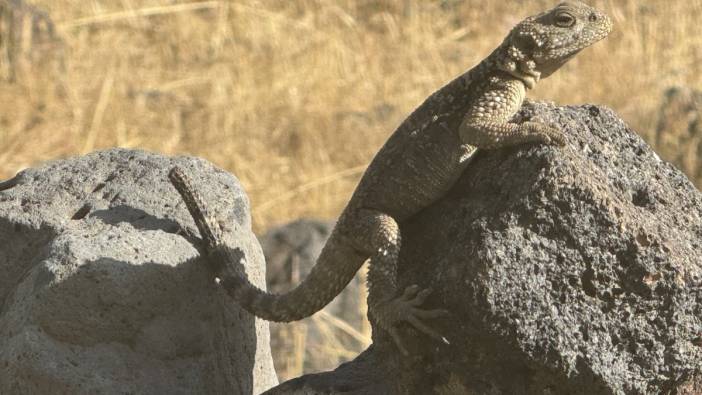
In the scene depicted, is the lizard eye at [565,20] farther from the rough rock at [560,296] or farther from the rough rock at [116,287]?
the rough rock at [116,287]

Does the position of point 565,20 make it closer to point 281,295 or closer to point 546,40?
point 546,40

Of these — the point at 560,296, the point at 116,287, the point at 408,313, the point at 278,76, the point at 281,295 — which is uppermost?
the point at 560,296

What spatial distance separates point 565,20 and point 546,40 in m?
0.12

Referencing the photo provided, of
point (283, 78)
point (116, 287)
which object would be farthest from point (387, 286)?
point (283, 78)

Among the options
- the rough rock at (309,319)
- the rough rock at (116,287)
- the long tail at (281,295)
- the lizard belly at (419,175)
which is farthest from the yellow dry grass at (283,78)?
the lizard belly at (419,175)

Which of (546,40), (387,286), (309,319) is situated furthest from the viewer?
(309,319)

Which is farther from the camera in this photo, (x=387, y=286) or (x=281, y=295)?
(x=281, y=295)

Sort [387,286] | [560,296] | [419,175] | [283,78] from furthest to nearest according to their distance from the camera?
1. [283,78]
2. [419,175]
3. [387,286]
4. [560,296]

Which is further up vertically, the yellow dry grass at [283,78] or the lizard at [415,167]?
the lizard at [415,167]

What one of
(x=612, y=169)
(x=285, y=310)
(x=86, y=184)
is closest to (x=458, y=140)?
(x=612, y=169)

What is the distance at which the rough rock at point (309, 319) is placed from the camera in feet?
30.3

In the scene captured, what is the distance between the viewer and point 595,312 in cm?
446

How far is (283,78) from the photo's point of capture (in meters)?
13.7

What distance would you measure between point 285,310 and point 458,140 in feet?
3.48
